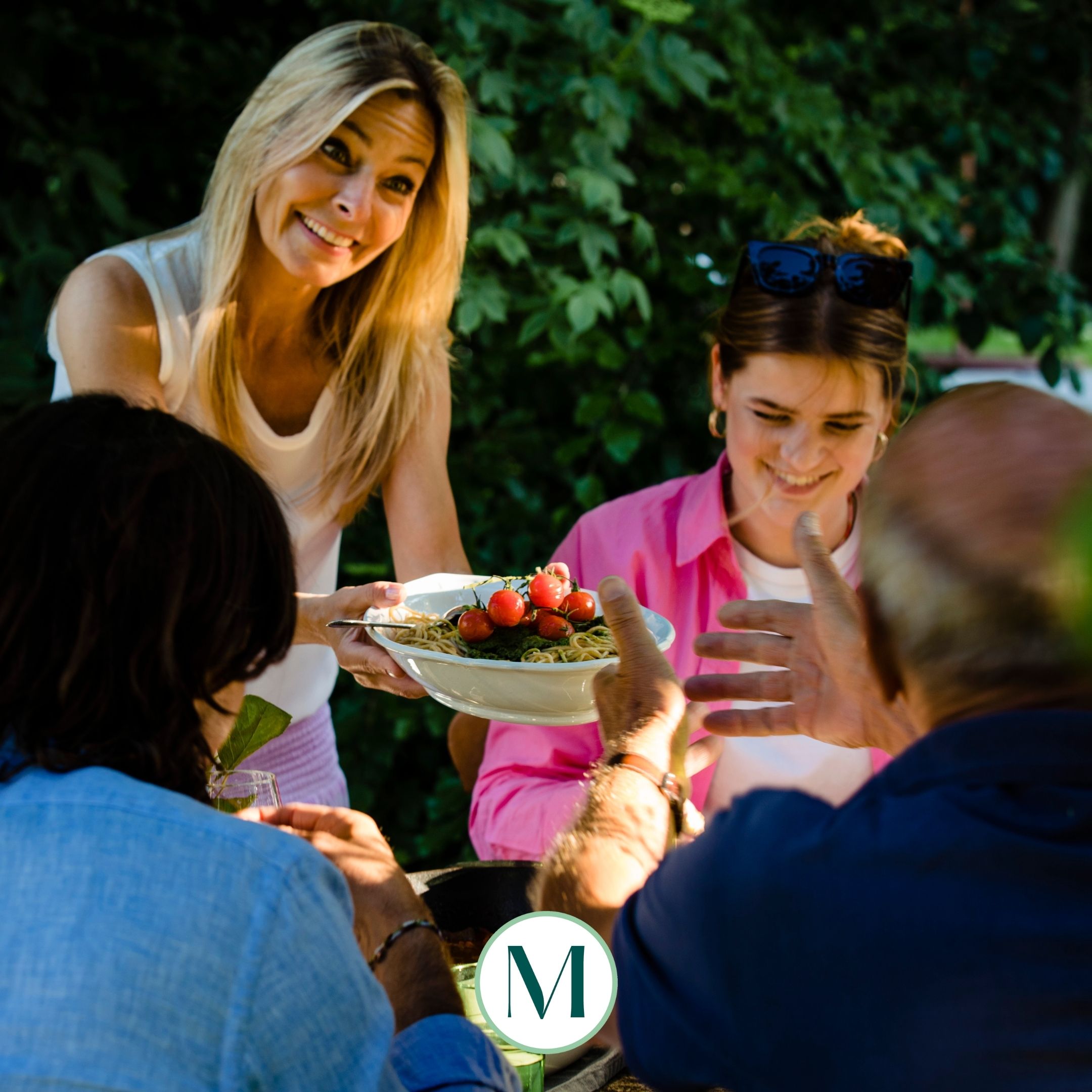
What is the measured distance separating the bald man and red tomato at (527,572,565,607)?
791mm

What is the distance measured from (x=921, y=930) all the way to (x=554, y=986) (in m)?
0.44

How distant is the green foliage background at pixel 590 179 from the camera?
2941 mm

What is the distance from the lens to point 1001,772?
880 mm

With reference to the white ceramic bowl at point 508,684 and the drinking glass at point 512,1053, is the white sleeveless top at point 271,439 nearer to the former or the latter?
the white ceramic bowl at point 508,684

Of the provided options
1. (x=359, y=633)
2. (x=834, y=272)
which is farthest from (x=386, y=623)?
(x=834, y=272)

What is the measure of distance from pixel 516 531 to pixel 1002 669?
7.77 ft

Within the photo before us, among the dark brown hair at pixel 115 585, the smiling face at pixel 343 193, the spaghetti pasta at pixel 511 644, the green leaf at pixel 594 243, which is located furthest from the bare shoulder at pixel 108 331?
the green leaf at pixel 594 243

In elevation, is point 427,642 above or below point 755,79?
below

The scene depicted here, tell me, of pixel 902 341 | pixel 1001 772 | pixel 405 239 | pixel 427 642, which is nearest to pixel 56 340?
pixel 405 239

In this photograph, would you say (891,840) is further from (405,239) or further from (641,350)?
(641,350)

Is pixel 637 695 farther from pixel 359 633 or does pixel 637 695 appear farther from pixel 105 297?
pixel 105 297

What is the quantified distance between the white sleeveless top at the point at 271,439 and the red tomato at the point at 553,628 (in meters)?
0.50

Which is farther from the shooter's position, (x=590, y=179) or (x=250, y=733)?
(x=590, y=179)

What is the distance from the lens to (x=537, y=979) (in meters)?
1.19
